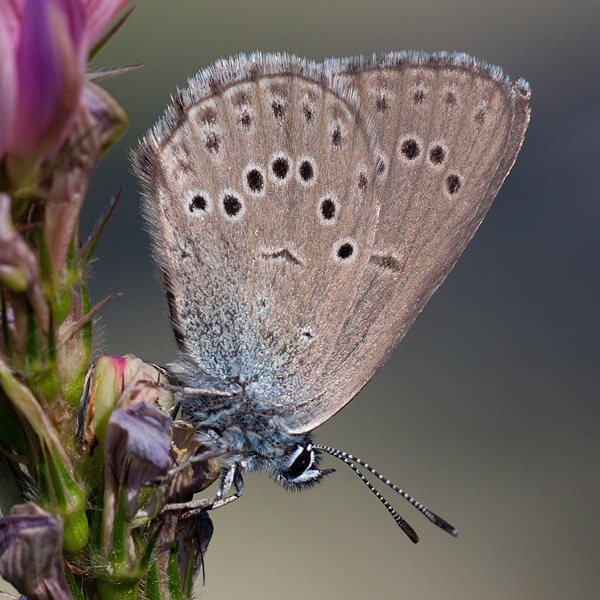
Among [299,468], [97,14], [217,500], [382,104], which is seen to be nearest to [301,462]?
[299,468]

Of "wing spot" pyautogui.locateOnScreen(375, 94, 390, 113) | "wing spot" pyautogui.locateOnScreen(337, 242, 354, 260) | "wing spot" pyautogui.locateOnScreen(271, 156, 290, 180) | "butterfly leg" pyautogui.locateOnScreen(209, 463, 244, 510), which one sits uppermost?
"wing spot" pyautogui.locateOnScreen(375, 94, 390, 113)

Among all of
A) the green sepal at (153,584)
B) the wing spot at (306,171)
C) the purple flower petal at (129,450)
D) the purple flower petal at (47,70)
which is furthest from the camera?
the wing spot at (306,171)

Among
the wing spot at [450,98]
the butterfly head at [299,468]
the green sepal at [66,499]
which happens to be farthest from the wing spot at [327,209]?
the green sepal at [66,499]

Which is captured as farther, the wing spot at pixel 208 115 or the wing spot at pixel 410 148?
the wing spot at pixel 410 148

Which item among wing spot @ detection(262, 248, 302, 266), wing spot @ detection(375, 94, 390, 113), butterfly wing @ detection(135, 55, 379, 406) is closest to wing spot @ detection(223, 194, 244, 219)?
butterfly wing @ detection(135, 55, 379, 406)

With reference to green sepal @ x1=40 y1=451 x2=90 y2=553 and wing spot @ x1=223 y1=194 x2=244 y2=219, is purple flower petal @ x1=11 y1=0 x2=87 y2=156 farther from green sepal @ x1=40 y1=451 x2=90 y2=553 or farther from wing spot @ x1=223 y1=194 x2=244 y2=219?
wing spot @ x1=223 y1=194 x2=244 y2=219

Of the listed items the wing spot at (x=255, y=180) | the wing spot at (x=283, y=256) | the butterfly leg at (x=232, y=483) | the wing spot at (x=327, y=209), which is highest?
the wing spot at (x=255, y=180)

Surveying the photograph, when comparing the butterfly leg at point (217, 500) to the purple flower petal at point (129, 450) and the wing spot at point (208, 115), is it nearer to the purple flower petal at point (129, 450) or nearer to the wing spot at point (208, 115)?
the purple flower petal at point (129, 450)

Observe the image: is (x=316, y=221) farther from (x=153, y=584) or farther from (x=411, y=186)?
(x=153, y=584)
